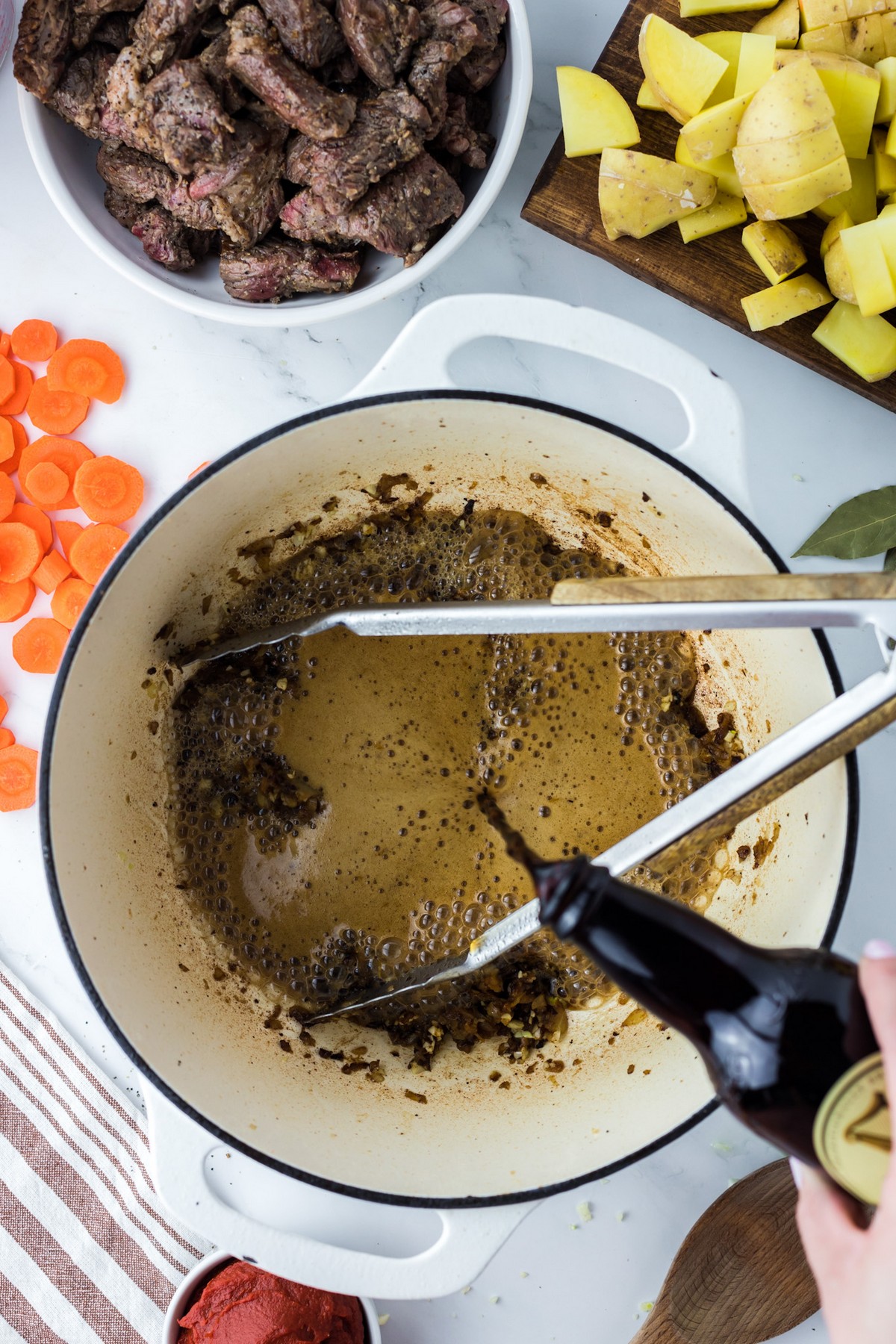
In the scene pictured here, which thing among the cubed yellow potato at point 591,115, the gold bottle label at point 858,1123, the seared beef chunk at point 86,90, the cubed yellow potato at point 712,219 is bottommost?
the gold bottle label at point 858,1123

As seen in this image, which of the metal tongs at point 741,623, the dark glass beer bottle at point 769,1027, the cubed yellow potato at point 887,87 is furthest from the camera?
the cubed yellow potato at point 887,87

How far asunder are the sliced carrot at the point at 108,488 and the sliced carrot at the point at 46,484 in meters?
0.02

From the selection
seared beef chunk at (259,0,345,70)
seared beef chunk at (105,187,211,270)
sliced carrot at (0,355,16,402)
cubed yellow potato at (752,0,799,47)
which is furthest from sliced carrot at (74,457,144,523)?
cubed yellow potato at (752,0,799,47)

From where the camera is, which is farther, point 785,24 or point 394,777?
point 394,777

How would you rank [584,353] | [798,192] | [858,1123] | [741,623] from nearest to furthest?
[858,1123] → [741,623] → [584,353] → [798,192]

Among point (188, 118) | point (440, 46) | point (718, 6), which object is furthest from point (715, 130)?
point (188, 118)

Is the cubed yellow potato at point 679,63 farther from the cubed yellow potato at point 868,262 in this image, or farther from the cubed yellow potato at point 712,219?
the cubed yellow potato at point 868,262

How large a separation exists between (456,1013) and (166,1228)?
1.43 feet

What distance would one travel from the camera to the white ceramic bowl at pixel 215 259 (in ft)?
3.17

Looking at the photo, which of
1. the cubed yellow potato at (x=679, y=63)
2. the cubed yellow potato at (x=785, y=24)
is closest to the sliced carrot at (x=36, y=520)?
the cubed yellow potato at (x=679, y=63)

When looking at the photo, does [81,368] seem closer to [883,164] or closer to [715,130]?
[715,130]

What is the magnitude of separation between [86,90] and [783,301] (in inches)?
28.3

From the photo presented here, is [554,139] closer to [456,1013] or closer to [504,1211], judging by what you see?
[456,1013]

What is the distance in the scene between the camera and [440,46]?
928mm
